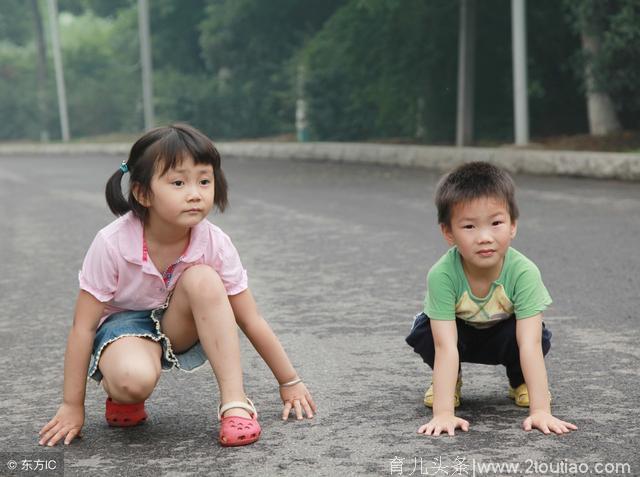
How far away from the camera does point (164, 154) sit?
3.90m

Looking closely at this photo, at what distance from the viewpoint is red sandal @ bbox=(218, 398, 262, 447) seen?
3.82m

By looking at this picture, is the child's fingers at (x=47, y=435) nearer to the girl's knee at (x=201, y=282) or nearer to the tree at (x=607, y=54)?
the girl's knee at (x=201, y=282)

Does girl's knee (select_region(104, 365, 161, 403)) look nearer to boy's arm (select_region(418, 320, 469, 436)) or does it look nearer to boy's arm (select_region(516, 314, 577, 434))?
boy's arm (select_region(418, 320, 469, 436))

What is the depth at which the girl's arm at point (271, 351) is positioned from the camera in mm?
4188

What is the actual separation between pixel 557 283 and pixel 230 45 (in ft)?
92.5

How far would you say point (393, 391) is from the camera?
4.57m

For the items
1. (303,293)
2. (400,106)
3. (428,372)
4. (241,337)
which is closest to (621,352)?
(428,372)

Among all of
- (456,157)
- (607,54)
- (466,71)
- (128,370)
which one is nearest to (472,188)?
(128,370)

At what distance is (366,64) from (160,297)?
2035cm

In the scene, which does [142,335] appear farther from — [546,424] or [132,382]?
[546,424]

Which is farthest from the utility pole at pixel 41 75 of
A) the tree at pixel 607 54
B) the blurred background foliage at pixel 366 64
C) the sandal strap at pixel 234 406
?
the sandal strap at pixel 234 406

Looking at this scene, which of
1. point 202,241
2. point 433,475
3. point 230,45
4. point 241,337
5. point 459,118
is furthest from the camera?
point 230,45

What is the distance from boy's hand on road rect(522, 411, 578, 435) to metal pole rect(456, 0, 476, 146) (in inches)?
685

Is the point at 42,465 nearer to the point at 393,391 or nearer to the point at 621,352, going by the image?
the point at 393,391
